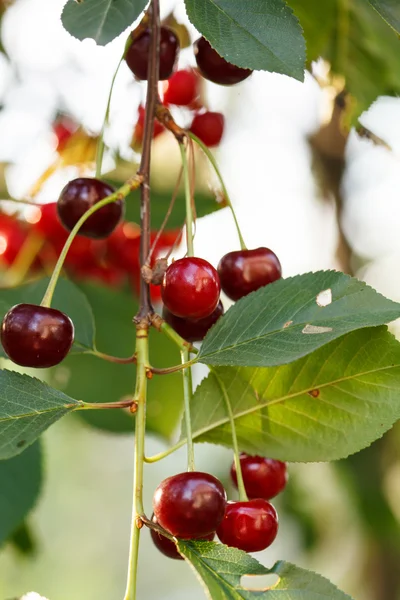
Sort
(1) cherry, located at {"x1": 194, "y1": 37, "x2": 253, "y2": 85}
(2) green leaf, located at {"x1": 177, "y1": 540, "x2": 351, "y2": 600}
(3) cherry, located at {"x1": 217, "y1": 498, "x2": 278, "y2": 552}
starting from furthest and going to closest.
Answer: (1) cherry, located at {"x1": 194, "y1": 37, "x2": 253, "y2": 85}, (3) cherry, located at {"x1": 217, "y1": 498, "x2": 278, "y2": 552}, (2) green leaf, located at {"x1": 177, "y1": 540, "x2": 351, "y2": 600}

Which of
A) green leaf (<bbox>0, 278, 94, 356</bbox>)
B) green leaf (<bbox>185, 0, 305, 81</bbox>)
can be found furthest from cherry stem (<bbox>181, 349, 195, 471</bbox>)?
green leaf (<bbox>185, 0, 305, 81</bbox>)

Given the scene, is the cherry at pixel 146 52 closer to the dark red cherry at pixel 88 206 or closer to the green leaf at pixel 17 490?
the dark red cherry at pixel 88 206

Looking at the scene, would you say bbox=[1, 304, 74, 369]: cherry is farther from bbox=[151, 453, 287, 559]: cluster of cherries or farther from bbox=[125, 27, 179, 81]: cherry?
bbox=[125, 27, 179, 81]: cherry

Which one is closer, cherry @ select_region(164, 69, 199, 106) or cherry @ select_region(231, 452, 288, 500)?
cherry @ select_region(231, 452, 288, 500)

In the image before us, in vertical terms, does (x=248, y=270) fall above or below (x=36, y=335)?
above

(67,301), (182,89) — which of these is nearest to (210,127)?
(182,89)

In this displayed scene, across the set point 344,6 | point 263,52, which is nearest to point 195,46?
point 263,52

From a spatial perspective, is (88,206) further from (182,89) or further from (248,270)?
(182,89)
